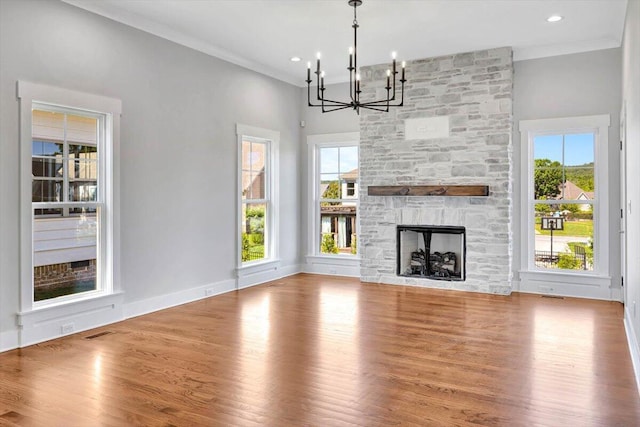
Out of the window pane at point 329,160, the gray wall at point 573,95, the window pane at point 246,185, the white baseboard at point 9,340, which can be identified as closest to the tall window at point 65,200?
the white baseboard at point 9,340

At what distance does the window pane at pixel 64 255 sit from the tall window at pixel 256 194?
2.41 meters

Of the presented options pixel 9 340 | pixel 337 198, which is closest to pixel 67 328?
pixel 9 340

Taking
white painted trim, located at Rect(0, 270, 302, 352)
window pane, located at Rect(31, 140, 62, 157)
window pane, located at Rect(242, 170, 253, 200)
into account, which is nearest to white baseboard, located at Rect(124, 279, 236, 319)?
white painted trim, located at Rect(0, 270, 302, 352)

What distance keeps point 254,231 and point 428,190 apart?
8.82 ft

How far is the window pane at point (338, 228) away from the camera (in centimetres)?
831

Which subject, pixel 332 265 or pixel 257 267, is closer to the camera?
pixel 257 267

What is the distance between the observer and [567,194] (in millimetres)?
6621

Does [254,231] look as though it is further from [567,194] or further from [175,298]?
[567,194]

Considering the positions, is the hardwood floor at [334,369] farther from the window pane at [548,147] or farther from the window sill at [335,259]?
the window sill at [335,259]

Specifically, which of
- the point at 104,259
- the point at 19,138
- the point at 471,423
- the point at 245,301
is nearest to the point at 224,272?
the point at 245,301

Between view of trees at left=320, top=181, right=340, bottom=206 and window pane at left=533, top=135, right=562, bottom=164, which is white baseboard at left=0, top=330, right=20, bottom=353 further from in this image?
window pane at left=533, top=135, right=562, bottom=164

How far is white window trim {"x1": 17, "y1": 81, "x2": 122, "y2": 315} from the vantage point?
437cm

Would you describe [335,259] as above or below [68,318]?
above

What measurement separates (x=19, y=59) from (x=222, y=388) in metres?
3.39
